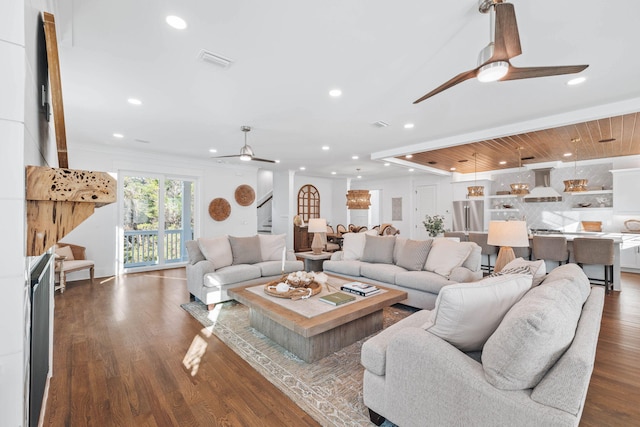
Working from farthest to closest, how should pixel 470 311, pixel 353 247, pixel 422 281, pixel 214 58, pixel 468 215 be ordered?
pixel 468 215, pixel 353 247, pixel 422 281, pixel 214 58, pixel 470 311

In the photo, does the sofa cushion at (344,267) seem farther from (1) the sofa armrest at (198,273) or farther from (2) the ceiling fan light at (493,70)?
(2) the ceiling fan light at (493,70)

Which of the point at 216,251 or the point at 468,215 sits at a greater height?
the point at 468,215

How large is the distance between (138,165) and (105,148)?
63 centimetres

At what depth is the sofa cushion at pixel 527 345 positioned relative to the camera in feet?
3.97

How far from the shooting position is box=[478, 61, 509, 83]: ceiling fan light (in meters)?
1.71

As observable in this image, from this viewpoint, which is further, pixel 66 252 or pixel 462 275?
pixel 66 252

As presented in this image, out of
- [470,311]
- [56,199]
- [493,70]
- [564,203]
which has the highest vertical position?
[493,70]

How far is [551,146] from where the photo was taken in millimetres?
5176

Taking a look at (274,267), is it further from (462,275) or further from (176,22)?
(176,22)

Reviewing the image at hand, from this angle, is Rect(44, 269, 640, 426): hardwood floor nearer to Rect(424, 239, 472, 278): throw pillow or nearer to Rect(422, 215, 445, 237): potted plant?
Rect(424, 239, 472, 278): throw pillow

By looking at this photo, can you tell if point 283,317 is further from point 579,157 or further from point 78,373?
point 579,157

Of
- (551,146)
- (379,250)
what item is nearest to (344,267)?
(379,250)

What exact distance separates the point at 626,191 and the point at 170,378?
8.69 m

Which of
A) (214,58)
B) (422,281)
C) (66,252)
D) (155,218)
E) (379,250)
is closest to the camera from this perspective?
(214,58)
